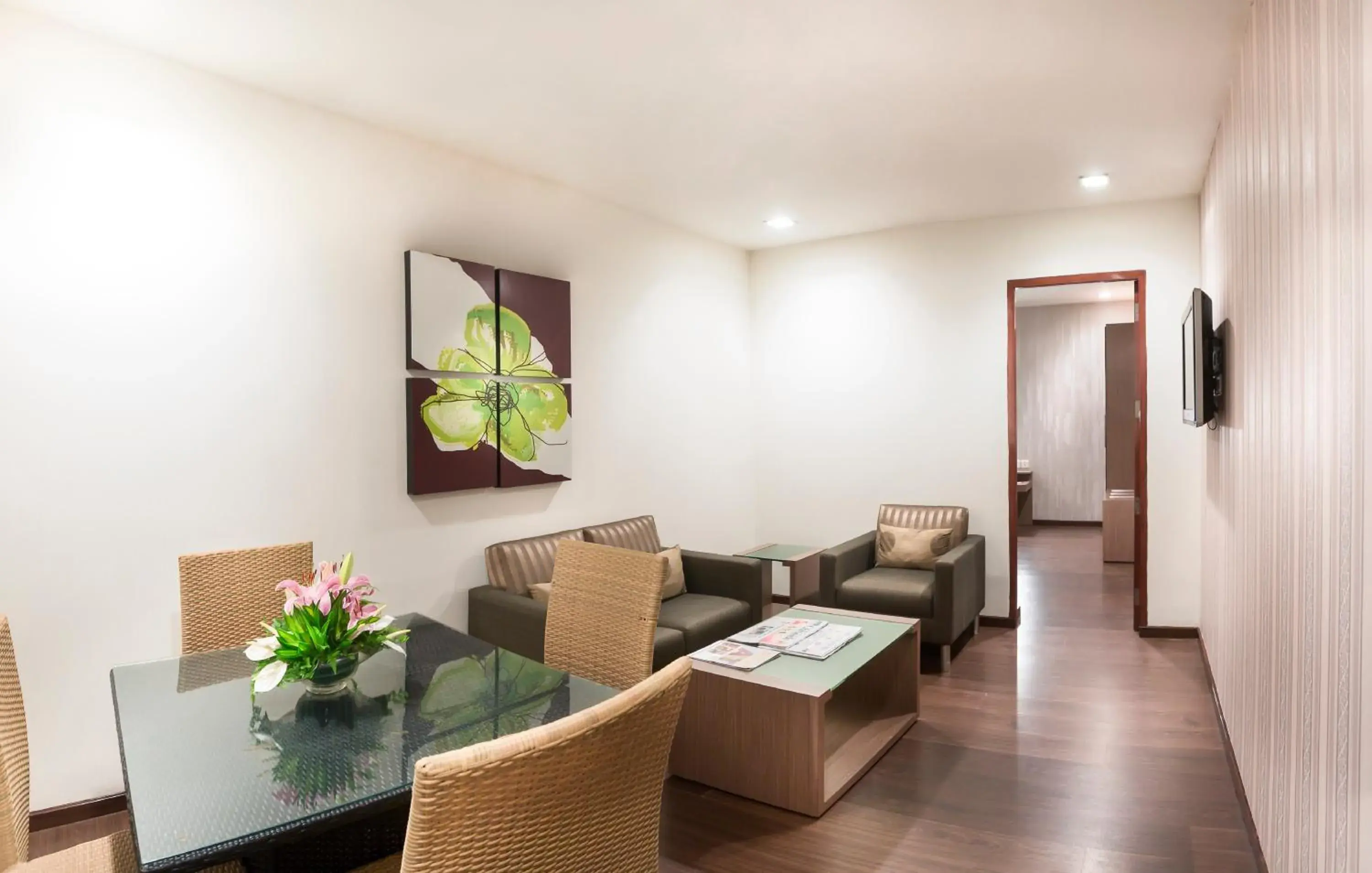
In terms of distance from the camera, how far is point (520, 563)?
4.12 m

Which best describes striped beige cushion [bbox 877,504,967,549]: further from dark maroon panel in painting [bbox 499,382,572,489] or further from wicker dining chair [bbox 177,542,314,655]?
wicker dining chair [bbox 177,542,314,655]

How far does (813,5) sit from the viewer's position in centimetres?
263

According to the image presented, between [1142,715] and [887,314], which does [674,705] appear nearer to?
[1142,715]

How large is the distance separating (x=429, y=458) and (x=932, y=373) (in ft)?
11.7

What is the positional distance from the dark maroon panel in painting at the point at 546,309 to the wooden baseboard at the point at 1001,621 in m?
3.31

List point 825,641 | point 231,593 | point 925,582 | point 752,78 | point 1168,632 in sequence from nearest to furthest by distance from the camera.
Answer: point 231,593 < point 752,78 < point 825,641 < point 925,582 < point 1168,632

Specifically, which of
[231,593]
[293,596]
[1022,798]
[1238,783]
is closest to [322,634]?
[293,596]

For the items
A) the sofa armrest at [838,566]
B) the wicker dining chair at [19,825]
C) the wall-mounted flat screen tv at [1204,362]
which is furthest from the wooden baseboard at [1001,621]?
the wicker dining chair at [19,825]

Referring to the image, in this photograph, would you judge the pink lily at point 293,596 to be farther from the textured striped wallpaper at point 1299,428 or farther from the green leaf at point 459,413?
the textured striped wallpaper at point 1299,428

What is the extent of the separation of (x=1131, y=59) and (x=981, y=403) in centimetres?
277

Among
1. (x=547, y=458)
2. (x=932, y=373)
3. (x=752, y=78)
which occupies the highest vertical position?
(x=752, y=78)

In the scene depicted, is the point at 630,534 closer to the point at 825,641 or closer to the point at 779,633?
the point at 779,633

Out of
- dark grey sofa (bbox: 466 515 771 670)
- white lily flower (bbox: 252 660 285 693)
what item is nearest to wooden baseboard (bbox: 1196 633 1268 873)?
dark grey sofa (bbox: 466 515 771 670)

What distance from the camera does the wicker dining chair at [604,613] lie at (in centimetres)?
231
